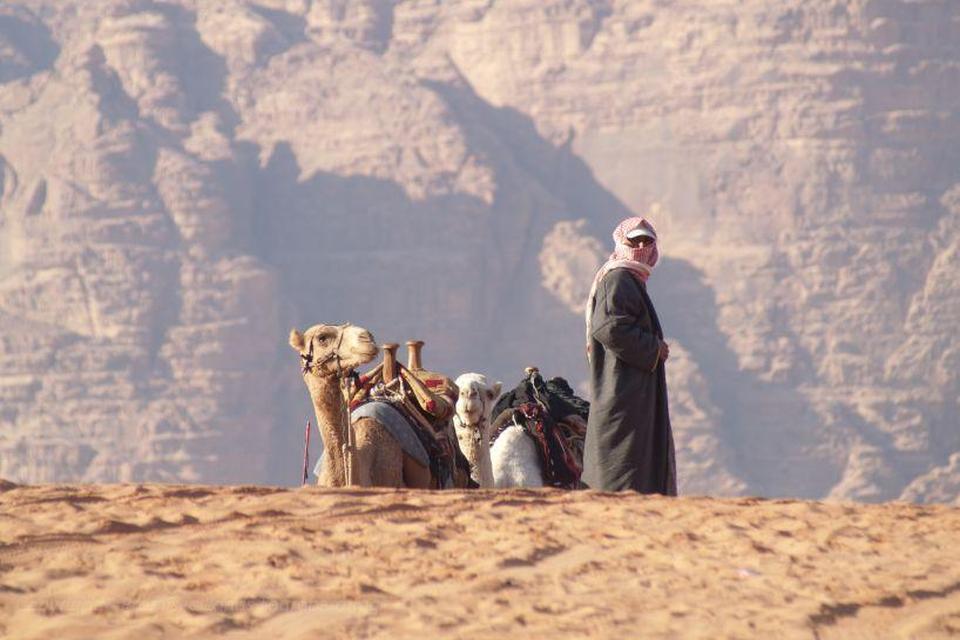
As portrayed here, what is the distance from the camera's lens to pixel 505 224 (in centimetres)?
10306

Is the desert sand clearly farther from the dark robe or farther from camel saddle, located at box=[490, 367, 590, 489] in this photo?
camel saddle, located at box=[490, 367, 590, 489]

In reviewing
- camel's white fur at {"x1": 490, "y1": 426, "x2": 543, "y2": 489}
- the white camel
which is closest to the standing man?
the white camel

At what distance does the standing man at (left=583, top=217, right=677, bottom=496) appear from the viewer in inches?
467

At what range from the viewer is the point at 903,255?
101 m

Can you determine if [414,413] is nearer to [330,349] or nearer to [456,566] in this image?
[330,349]

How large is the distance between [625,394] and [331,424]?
1.53m

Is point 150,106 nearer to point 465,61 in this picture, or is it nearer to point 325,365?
point 465,61

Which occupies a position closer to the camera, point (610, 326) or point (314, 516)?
point (314, 516)

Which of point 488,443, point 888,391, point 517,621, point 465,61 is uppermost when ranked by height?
point 465,61

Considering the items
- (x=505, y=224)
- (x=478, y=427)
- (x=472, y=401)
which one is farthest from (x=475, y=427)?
(x=505, y=224)

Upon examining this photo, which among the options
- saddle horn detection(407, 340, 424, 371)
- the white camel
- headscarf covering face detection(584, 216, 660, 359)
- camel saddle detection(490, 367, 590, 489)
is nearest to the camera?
headscarf covering face detection(584, 216, 660, 359)

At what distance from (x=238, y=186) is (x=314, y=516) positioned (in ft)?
308

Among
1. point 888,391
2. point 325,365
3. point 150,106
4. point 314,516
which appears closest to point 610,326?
point 325,365

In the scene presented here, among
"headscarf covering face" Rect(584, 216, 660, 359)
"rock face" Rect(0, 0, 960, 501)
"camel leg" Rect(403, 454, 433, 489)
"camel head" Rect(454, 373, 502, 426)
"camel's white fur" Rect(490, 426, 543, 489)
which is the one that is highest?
"rock face" Rect(0, 0, 960, 501)
